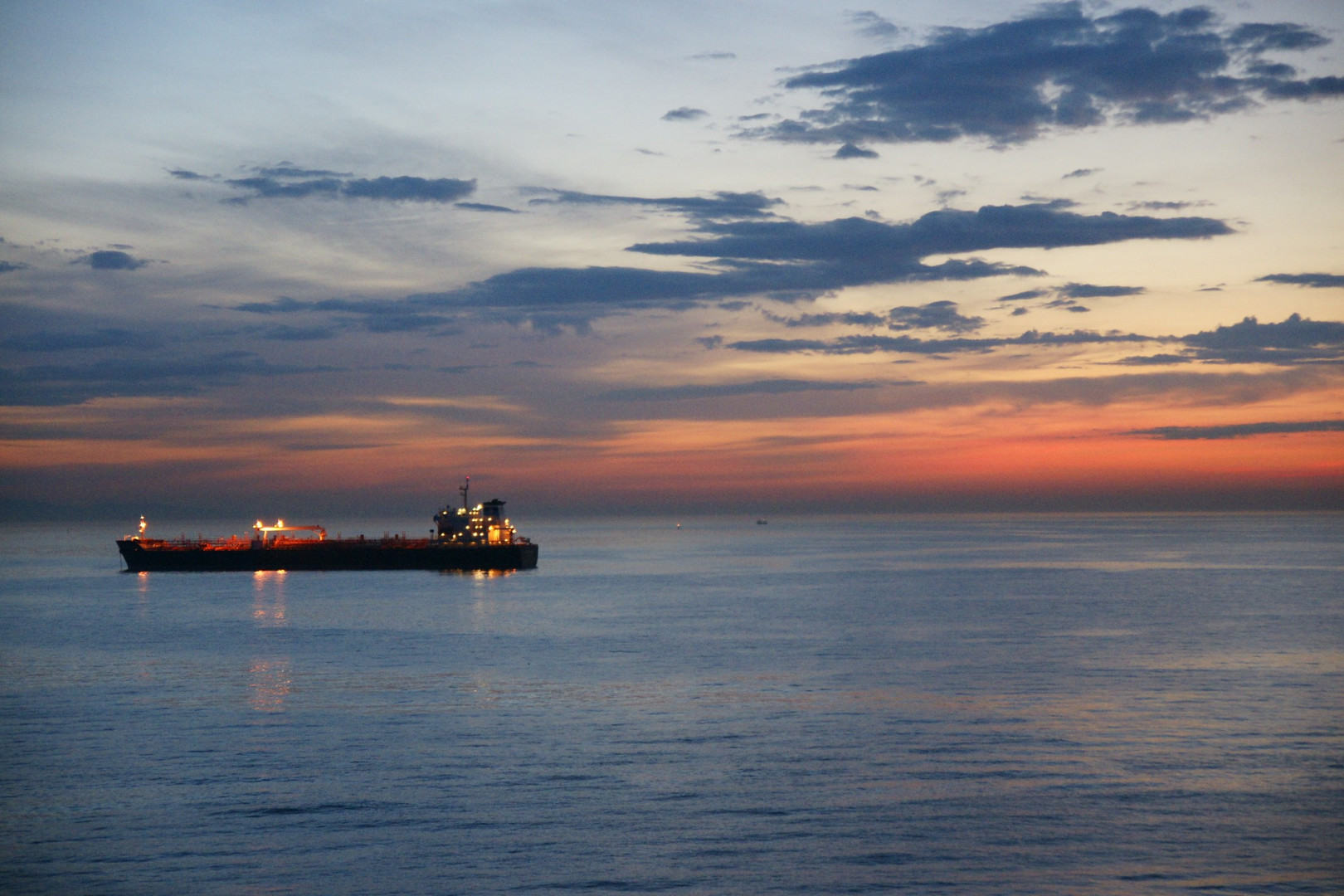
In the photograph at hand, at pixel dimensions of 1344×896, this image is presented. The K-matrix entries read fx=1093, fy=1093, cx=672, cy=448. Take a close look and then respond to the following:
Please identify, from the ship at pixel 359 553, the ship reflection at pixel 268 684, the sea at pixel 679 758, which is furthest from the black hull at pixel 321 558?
the ship reflection at pixel 268 684

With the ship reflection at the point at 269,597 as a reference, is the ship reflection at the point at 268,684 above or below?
above

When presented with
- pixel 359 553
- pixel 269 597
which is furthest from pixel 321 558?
pixel 269 597

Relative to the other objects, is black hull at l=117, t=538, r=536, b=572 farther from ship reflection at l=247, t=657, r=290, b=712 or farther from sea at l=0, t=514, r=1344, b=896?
ship reflection at l=247, t=657, r=290, b=712

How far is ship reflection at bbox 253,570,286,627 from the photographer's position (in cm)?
8925

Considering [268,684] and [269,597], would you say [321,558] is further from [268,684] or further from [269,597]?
[268,684]

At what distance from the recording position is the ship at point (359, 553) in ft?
504

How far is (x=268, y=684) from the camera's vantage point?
54594 mm

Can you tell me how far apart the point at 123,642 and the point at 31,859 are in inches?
1916

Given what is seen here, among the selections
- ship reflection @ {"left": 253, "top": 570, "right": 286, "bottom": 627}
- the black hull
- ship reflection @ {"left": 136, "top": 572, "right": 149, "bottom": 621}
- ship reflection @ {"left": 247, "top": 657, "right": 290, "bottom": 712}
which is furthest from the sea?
the black hull

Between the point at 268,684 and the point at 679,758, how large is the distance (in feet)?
87.0

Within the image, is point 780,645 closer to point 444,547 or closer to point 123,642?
point 123,642

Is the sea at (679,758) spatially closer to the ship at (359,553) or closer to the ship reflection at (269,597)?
the ship reflection at (269,597)

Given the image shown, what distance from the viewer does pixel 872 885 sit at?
85.1 ft

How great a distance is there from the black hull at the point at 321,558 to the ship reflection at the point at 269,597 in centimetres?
302
